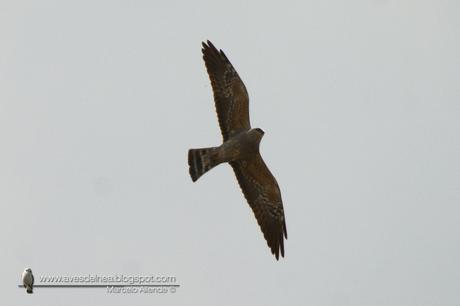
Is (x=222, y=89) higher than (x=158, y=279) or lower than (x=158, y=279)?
higher

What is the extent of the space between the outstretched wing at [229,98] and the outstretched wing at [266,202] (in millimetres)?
739

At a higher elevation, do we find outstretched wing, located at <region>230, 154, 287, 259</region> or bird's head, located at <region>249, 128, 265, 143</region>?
bird's head, located at <region>249, 128, 265, 143</region>

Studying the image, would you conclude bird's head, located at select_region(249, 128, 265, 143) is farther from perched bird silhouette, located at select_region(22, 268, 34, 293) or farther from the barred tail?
perched bird silhouette, located at select_region(22, 268, 34, 293)

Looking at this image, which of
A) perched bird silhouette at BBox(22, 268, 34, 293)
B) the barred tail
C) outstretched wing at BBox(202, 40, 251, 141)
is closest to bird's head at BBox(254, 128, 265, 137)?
outstretched wing at BBox(202, 40, 251, 141)

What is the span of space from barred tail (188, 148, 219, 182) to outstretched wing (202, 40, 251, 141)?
49 cm

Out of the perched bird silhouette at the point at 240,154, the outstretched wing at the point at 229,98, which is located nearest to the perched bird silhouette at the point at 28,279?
the perched bird silhouette at the point at 240,154

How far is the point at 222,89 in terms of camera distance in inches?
619

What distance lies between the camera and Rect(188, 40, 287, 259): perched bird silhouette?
15406mm

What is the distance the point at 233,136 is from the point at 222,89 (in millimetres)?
892

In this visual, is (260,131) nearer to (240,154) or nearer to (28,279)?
(240,154)

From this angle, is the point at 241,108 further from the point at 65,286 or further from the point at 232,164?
the point at 65,286

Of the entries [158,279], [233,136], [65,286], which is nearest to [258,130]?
[233,136]

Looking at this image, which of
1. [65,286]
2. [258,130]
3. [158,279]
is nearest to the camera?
[65,286]

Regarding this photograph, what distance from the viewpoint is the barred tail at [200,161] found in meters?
15.4
